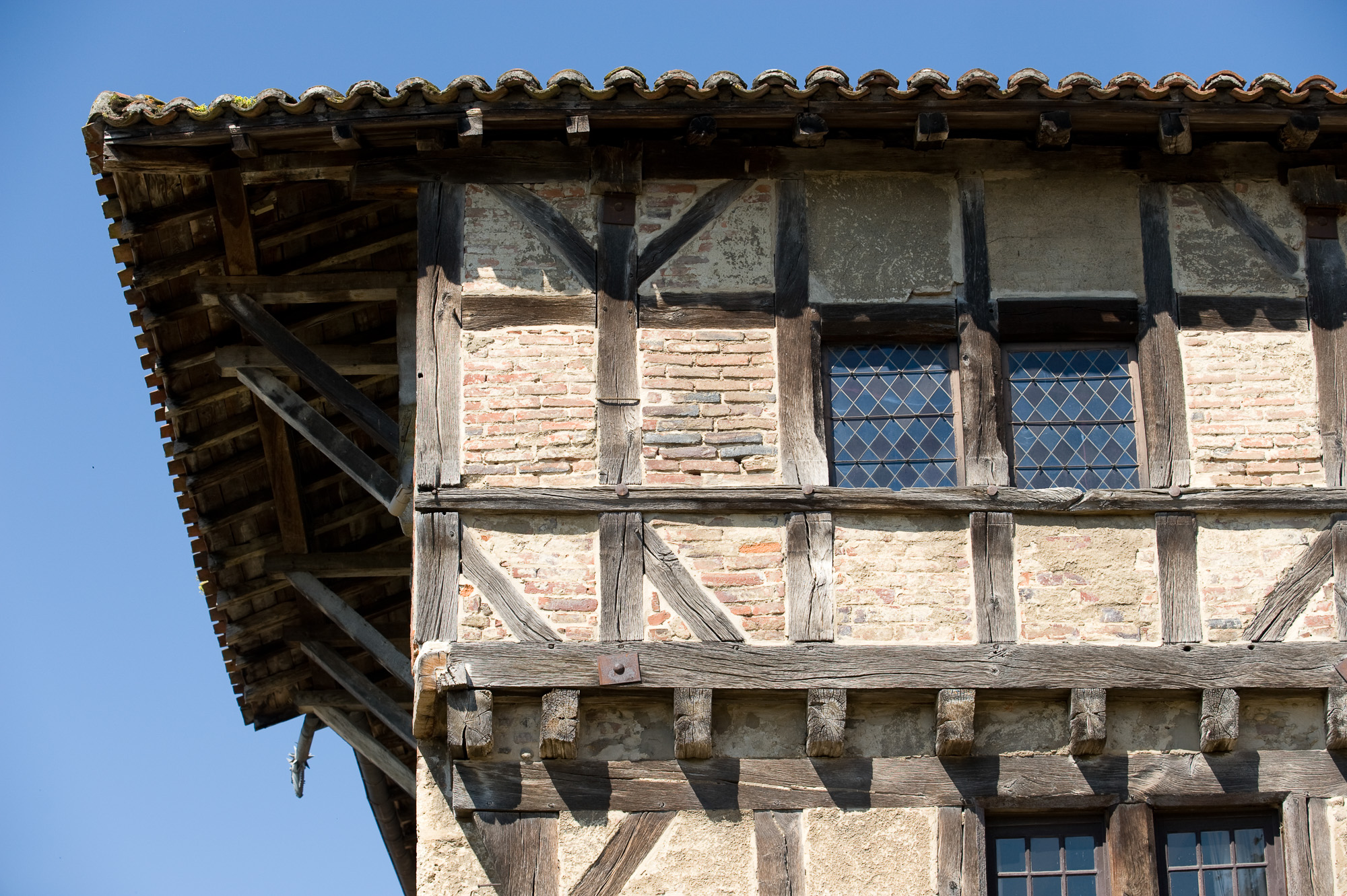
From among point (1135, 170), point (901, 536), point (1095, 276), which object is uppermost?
point (1135, 170)

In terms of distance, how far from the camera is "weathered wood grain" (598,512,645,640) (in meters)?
9.25

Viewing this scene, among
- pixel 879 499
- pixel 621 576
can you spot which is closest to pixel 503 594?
pixel 621 576

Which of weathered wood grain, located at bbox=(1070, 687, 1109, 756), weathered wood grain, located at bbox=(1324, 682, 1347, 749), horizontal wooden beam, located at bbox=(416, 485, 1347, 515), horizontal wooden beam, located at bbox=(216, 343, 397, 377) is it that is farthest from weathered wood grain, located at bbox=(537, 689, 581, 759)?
weathered wood grain, located at bbox=(1324, 682, 1347, 749)

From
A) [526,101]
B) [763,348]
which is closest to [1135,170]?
[763,348]

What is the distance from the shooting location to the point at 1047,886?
9.25 m

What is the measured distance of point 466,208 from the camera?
1016cm

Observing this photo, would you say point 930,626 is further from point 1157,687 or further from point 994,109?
point 994,109

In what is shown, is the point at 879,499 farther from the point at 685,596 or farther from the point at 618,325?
the point at 618,325

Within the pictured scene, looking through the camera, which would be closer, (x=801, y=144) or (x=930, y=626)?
(x=930, y=626)

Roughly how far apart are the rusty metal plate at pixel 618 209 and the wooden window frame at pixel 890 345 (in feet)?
4.30

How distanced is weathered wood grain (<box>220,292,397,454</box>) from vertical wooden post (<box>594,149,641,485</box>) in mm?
1489

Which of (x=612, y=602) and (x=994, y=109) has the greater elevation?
(x=994, y=109)

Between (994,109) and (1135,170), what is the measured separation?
1033mm

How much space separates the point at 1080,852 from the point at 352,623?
5090 mm
